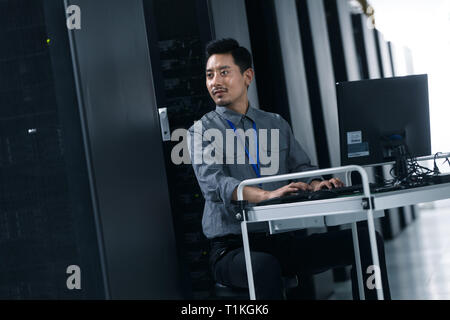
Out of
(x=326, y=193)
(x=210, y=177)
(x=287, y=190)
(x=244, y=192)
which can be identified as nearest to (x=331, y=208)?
(x=326, y=193)

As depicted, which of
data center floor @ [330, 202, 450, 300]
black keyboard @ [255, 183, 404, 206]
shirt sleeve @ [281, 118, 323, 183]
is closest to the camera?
black keyboard @ [255, 183, 404, 206]

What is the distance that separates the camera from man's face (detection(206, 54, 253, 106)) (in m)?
2.47

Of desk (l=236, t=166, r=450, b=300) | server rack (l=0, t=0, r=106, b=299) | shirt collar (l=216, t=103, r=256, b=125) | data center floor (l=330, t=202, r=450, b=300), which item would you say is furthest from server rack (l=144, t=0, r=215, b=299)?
data center floor (l=330, t=202, r=450, b=300)

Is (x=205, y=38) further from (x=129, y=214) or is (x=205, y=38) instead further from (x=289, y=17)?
(x=289, y=17)

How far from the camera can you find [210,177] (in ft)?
7.39

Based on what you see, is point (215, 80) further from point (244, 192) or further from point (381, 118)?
point (381, 118)

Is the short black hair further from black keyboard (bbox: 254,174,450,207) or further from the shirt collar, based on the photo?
black keyboard (bbox: 254,174,450,207)

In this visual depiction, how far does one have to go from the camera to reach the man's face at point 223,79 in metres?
2.47

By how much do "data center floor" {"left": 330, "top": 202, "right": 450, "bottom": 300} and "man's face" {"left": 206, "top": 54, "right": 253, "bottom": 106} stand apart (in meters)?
2.14

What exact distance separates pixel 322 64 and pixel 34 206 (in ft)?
11.2

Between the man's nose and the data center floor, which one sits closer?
the man's nose

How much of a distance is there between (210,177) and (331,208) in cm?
54

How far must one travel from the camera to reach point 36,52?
7.02 ft
